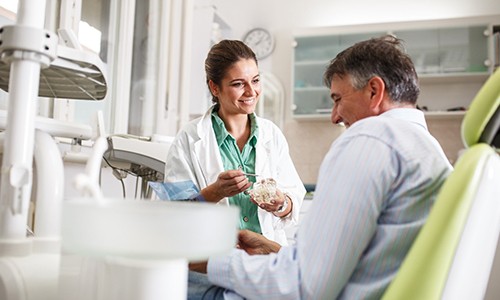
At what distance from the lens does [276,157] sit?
1.72m

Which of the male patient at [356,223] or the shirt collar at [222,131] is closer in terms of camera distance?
the male patient at [356,223]

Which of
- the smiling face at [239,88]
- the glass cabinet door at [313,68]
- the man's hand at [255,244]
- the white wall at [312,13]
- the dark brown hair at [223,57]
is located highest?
the white wall at [312,13]

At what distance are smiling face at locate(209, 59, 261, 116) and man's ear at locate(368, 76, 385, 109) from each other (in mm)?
666

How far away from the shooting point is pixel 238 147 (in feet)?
5.58

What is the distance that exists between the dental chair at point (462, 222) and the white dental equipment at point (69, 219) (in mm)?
315

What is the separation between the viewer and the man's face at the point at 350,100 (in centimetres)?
108

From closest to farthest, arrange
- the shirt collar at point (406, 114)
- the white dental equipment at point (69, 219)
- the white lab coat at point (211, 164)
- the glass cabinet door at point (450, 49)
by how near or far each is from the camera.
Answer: the white dental equipment at point (69, 219) < the shirt collar at point (406, 114) < the white lab coat at point (211, 164) < the glass cabinet door at point (450, 49)

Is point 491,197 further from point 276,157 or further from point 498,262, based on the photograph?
point 498,262

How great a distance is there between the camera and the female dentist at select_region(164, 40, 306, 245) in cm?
159

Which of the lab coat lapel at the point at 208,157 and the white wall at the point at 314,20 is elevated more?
the white wall at the point at 314,20

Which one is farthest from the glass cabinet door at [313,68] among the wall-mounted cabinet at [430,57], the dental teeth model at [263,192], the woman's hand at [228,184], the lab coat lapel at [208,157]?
the woman's hand at [228,184]

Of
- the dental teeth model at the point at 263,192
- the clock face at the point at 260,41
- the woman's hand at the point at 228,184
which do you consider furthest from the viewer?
the clock face at the point at 260,41

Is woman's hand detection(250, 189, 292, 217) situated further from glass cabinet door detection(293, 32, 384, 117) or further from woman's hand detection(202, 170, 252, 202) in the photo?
glass cabinet door detection(293, 32, 384, 117)

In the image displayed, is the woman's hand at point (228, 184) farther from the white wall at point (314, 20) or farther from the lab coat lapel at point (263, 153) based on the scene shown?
the white wall at point (314, 20)
